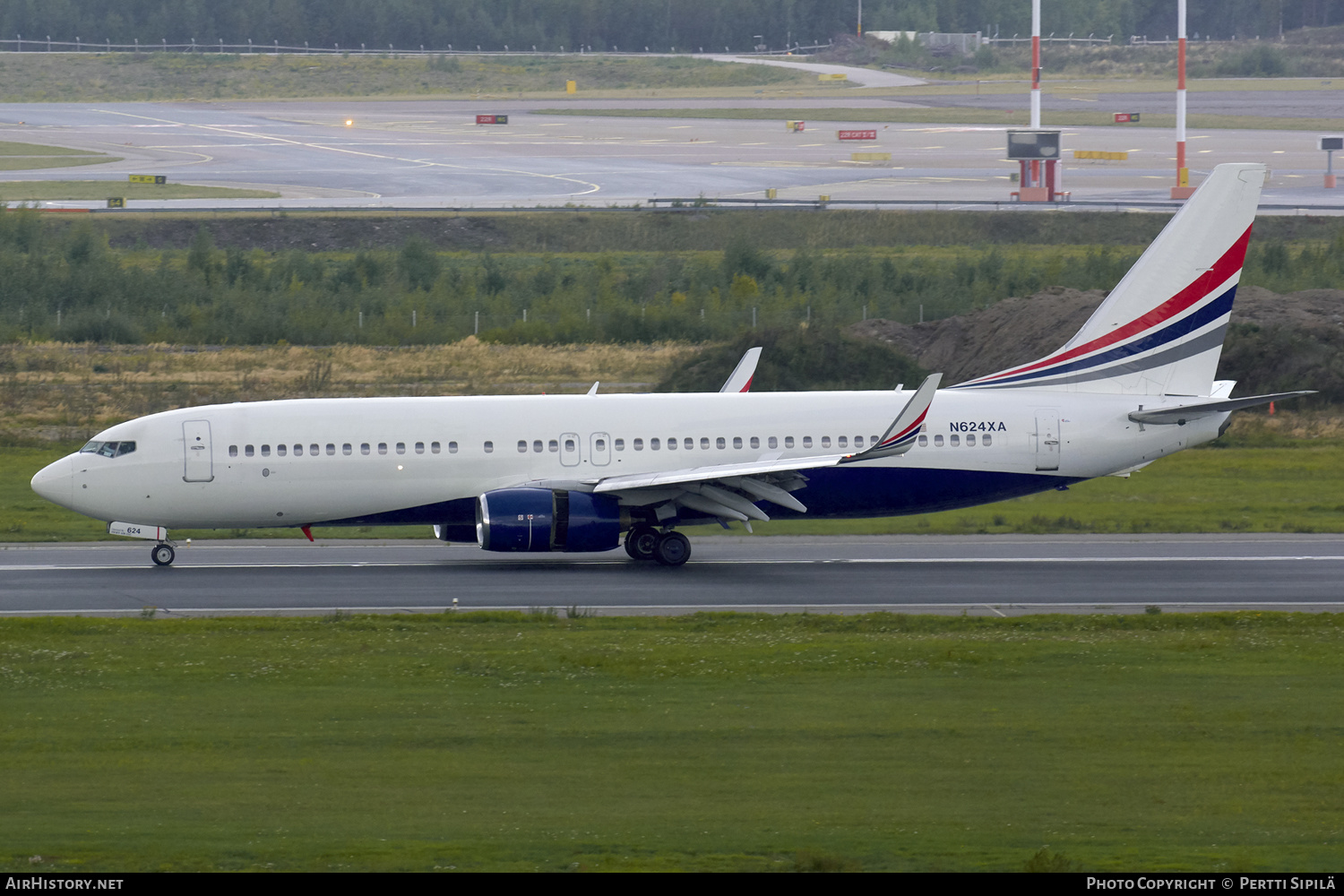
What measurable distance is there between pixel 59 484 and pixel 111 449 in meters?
1.17

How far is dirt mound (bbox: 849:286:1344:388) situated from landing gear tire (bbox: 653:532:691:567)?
24.1m

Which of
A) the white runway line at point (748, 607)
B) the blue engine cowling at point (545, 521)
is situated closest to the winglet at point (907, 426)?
the white runway line at point (748, 607)

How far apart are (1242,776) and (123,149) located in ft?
378

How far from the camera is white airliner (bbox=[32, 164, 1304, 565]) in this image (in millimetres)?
31703

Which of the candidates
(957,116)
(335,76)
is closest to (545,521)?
(957,116)

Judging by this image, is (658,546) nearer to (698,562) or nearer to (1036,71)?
(698,562)

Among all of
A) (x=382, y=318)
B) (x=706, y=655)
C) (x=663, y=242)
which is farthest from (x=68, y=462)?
(x=663, y=242)

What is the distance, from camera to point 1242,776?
1653 cm

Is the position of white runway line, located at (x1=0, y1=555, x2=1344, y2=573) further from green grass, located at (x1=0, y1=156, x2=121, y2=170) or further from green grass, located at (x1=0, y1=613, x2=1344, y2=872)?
green grass, located at (x1=0, y1=156, x2=121, y2=170)

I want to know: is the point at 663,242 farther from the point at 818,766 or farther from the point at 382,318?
the point at 818,766

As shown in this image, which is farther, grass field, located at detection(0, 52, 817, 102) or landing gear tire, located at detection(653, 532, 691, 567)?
grass field, located at detection(0, 52, 817, 102)

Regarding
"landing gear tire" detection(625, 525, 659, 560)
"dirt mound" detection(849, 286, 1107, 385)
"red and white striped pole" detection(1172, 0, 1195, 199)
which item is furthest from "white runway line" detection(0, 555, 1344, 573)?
"red and white striped pole" detection(1172, 0, 1195, 199)

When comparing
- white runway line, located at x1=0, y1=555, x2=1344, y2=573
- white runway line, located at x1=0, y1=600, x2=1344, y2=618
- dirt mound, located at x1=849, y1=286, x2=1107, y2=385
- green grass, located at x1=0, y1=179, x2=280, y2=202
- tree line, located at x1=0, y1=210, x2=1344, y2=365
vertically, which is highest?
green grass, located at x1=0, y1=179, x2=280, y2=202

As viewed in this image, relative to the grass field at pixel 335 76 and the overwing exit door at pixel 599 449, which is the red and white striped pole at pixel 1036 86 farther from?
the grass field at pixel 335 76
